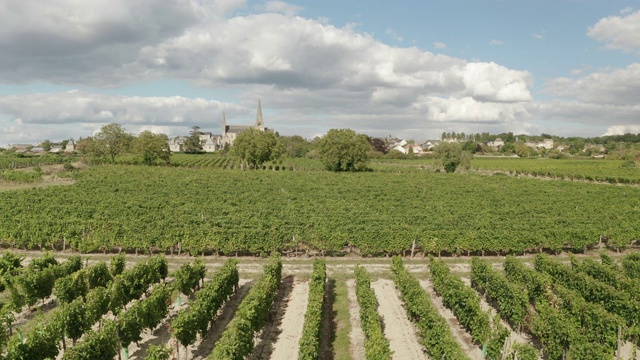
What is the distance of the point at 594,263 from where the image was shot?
76.0 ft

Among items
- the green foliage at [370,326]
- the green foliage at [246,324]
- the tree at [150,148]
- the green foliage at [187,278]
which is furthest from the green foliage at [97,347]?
the tree at [150,148]

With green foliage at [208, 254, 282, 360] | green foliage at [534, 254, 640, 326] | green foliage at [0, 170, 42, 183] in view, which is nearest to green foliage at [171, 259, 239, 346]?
green foliage at [208, 254, 282, 360]

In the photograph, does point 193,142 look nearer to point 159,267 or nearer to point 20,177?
point 20,177

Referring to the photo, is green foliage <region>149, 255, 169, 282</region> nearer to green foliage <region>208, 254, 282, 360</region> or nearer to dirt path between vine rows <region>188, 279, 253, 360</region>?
dirt path between vine rows <region>188, 279, 253, 360</region>

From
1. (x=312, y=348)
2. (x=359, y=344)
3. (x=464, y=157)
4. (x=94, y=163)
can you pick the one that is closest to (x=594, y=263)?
(x=359, y=344)

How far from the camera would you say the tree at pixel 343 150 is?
3127 inches

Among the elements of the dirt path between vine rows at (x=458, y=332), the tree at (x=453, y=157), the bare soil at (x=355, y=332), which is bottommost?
the dirt path between vine rows at (x=458, y=332)

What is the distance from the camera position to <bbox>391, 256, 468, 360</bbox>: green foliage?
14094 mm

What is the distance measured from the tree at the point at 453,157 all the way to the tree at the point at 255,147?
3642 cm

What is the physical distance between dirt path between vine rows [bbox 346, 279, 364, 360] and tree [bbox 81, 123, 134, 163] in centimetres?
9152

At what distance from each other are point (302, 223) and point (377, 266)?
7.61 meters

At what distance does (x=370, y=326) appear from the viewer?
15414 millimetres

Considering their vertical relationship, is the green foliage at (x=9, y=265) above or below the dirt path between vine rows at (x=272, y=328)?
above

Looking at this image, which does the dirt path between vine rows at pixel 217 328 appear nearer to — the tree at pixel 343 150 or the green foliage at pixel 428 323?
the green foliage at pixel 428 323
